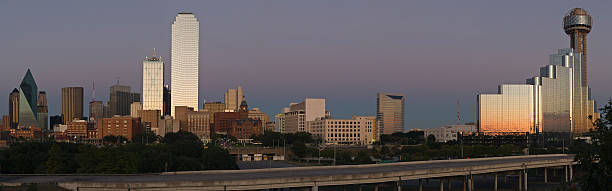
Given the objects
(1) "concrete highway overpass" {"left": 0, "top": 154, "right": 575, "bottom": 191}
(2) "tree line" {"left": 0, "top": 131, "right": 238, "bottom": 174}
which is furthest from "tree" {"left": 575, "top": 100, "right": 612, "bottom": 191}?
(2) "tree line" {"left": 0, "top": 131, "right": 238, "bottom": 174}

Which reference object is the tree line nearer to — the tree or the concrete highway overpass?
the concrete highway overpass

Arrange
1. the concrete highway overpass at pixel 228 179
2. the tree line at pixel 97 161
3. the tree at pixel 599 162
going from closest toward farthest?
the tree at pixel 599 162, the concrete highway overpass at pixel 228 179, the tree line at pixel 97 161

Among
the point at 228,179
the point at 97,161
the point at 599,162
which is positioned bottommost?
the point at 228,179

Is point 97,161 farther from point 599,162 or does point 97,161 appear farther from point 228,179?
point 599,162

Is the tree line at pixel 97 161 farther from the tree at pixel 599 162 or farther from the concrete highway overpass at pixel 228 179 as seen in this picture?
the tree at pixel 599 162

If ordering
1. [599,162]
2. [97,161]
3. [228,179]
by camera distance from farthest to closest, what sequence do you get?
[97,161]
[228,179]
[599,162]

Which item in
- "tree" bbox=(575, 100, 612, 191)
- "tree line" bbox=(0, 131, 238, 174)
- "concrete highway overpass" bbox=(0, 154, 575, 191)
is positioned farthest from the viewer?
Answer: "tree line" bbox=(0, 131, 238, 174)

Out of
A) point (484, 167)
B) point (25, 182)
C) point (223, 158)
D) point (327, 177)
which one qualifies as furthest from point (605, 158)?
point (223, 158)

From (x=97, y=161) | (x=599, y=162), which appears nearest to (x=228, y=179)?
(x=97, y=161)

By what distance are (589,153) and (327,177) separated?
3517 cm

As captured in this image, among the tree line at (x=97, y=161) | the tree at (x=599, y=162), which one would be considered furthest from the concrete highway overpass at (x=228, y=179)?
the tree at (x=599, y=162)

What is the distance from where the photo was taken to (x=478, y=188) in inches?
4535

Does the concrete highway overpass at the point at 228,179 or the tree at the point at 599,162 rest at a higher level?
the tree at the point at 599,162

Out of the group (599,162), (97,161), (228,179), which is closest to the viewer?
(599,162)
